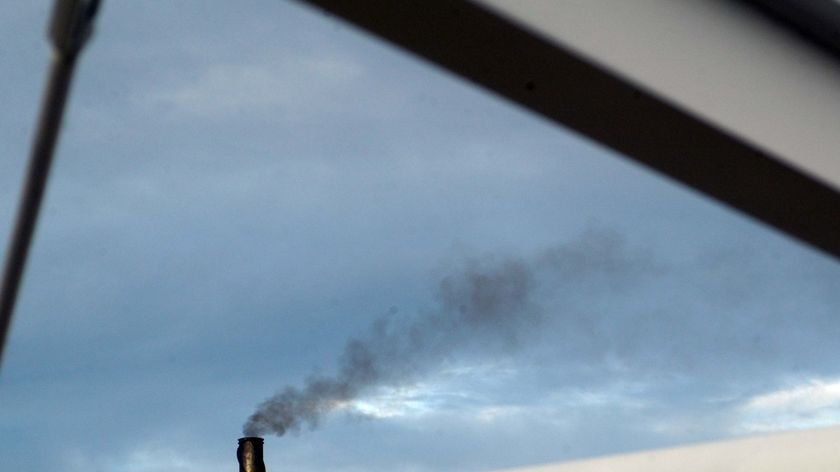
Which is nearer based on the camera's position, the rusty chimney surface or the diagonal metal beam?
the diagonal metal beam

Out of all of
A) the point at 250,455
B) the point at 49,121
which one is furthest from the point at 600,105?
the point at 250,455

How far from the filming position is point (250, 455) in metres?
4.25

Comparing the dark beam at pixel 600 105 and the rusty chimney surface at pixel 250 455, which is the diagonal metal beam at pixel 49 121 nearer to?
the dark beam at pixel 600 105

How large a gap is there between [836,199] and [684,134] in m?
0.17

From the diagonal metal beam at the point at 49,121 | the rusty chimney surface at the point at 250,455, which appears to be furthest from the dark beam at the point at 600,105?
the rusty chimney surface at the point at 250,455

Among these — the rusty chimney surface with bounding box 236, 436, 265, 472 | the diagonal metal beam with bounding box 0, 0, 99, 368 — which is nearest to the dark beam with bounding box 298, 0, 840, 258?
the diagonal metal beam with bounding box 0, 0, 99, 368

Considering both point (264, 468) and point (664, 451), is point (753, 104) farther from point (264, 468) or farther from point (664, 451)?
point (264, 468)

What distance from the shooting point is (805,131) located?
96 centimetres

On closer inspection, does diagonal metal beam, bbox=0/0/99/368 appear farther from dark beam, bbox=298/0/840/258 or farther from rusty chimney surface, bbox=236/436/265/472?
rusty chimney surface, bbox=236/436/265/472

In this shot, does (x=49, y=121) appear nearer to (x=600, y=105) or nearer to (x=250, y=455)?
(x=600, y=105)

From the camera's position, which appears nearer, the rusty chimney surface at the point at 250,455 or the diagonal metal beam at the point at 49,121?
the diagonal metal beam at the point at 49,121

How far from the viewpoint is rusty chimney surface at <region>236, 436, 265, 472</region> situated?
13.8 feet

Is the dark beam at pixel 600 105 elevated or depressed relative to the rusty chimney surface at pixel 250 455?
depressed

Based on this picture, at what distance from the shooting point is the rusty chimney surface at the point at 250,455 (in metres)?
4.20
